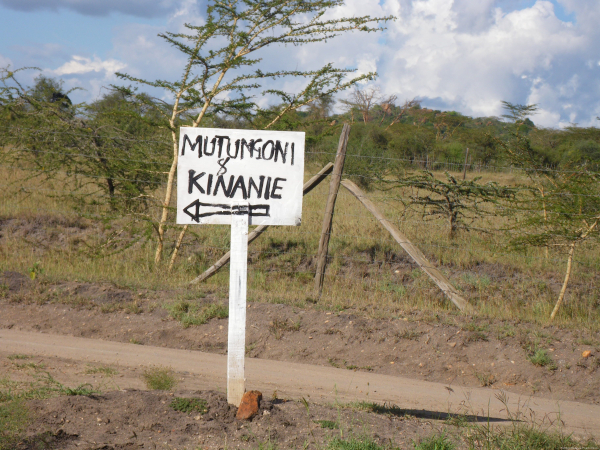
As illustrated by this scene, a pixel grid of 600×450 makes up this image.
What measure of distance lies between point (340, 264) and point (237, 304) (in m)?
4.93

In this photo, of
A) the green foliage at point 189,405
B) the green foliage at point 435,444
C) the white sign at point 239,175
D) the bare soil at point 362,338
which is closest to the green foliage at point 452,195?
the bare soil at point 362,338

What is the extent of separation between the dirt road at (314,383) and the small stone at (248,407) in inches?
35.7

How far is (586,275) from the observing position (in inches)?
292

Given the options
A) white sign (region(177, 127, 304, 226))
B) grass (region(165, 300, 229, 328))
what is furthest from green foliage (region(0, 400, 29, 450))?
grass (region(165, 300, 229, 328))

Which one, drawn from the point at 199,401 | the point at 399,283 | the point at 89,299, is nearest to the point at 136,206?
the point at 89,299

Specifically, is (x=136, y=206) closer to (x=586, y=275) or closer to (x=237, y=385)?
(x=237, y=385)

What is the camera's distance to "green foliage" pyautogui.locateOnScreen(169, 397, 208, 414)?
3.40m

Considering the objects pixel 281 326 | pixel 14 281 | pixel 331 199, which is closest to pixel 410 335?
pixel 281 326

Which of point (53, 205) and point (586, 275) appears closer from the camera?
point (586, 275)

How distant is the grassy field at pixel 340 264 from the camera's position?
6676mm

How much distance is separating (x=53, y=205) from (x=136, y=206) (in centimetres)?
277

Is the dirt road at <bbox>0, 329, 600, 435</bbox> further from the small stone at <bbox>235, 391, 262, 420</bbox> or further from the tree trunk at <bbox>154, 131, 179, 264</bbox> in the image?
the tree trunk at <bbox>154, 131, 179, 264</bbox>

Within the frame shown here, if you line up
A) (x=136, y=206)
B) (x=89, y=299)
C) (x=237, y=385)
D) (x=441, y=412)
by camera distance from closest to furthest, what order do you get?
(x=237, y=385)
(x=441, y=412)
(x=89, y=299)
(x=136, y=206)

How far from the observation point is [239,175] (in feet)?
11.4
